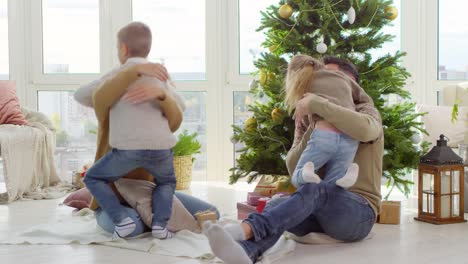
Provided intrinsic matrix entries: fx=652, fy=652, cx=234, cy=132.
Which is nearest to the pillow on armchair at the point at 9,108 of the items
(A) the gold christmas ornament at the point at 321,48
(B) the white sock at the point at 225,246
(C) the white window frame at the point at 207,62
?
(C) the white window frame at the point at 207,62

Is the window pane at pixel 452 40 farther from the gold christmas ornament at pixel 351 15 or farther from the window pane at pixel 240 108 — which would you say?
the gold christmas ornament at pixel 351 15

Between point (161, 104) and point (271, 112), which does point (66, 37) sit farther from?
point (161, 104)

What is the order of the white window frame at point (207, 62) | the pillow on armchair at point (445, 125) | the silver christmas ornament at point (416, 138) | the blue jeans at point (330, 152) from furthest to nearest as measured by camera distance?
the white window frame at point (207, 62) < the pillow on armchair at point (445, 125) < the silver christmas ornament at point (416, 138) < the blue jeans at point (330, 152)

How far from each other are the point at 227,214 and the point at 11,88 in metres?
2.05

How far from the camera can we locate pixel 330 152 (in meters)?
2.67

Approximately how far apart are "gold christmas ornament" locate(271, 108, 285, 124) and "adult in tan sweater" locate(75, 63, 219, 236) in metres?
0.71

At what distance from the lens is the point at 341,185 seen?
2488 mm

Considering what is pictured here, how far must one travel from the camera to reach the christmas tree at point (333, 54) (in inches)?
134

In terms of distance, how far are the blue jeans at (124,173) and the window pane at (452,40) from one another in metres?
2.96

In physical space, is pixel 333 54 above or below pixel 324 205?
above

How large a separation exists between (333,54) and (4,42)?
310 centimetres

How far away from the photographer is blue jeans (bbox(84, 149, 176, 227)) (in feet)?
9.14

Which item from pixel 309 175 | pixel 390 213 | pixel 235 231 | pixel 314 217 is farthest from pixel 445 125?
pixel 235 231

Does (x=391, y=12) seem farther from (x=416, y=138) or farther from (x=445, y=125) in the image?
(x=445, y=125)
